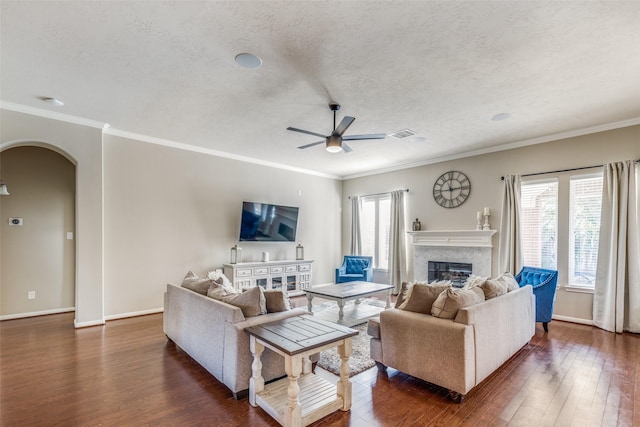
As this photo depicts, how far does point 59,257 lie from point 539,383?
6.92m

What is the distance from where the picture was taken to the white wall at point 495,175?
4602 mm

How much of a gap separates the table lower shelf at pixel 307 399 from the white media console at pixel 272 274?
120 inches

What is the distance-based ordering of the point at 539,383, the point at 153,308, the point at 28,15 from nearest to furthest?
the point at 28,15 < the point at 539,383 < the point at 153,308

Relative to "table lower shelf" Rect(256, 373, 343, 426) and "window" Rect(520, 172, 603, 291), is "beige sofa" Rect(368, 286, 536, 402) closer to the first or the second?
"table lower shelf" Rect(256, 373, 343, 426)

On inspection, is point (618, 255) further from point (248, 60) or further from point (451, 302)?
point (248, 60)

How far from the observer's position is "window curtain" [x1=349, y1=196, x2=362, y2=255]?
25.9 ft

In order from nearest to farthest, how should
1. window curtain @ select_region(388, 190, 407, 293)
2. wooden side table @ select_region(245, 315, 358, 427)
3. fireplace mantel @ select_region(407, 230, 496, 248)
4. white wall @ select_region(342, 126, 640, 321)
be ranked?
1. wooden side table @ select_region(245, 315, 358, 427)
2. white wall @ select_region(342, 126, 640, 321)
3. fireplace mantel @ select_region(407, 230, 496, 248)
4. window curtain @ select_region(388, 190, 407, 293)

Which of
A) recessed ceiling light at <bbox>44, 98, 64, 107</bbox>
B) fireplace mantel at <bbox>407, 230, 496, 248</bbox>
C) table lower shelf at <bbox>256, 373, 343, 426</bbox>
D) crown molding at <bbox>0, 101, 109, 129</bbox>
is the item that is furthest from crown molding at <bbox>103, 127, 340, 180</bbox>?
table lower shelf at <bbox>256, 373, 343, 426</bbox>

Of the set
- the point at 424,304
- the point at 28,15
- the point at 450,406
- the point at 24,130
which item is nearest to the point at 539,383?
the point at 450,406

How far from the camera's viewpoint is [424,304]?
292 cm

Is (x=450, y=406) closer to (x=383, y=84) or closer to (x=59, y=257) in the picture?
(x=383, y=84)

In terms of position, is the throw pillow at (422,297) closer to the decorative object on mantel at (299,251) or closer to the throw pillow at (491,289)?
the throw pillow at (491,289)

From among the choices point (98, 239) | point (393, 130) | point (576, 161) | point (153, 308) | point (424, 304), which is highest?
point (393, 130)

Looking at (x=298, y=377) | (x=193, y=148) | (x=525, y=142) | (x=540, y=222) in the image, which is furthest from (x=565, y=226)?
(x=193, y=148)
